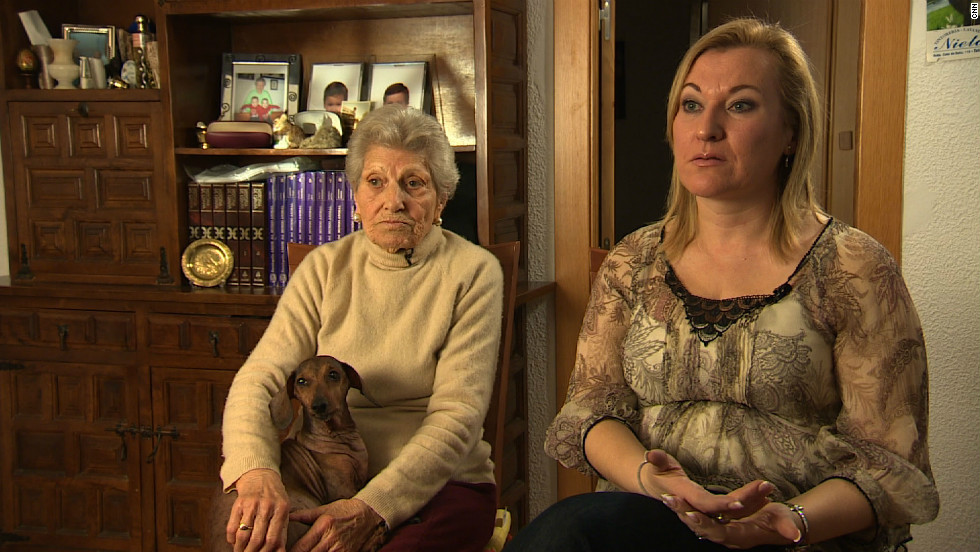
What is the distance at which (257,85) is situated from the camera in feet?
9.49

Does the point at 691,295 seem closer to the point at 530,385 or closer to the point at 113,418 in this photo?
the point at 530,385

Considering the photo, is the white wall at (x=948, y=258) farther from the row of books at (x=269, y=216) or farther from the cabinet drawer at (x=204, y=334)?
the cabinet drawer at (x=204, y=334)

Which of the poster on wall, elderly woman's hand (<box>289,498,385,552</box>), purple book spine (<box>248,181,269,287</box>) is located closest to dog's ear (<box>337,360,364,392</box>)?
elderly woman's hand (<box>289,498,385,552</box>)

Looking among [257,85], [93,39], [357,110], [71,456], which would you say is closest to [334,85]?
[357,110]

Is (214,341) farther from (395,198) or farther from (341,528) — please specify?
(341,528)

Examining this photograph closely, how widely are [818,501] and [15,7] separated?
8.72 ft

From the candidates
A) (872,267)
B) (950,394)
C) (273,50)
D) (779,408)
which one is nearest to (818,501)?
(779,408)

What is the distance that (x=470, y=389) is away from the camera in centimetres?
184

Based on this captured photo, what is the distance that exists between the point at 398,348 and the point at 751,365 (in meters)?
0.76

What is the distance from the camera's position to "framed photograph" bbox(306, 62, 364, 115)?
2838mm

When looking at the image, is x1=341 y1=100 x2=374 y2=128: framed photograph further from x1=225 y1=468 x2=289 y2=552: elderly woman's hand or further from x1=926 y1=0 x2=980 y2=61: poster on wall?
x1=926 y1=0 x2=980 y2=61: poster on wall

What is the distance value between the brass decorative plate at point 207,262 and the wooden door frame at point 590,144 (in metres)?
1.01

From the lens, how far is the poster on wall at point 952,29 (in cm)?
237

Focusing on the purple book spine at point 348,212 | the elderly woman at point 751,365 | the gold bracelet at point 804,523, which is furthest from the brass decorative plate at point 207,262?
the gold bracelet at point 804,523
